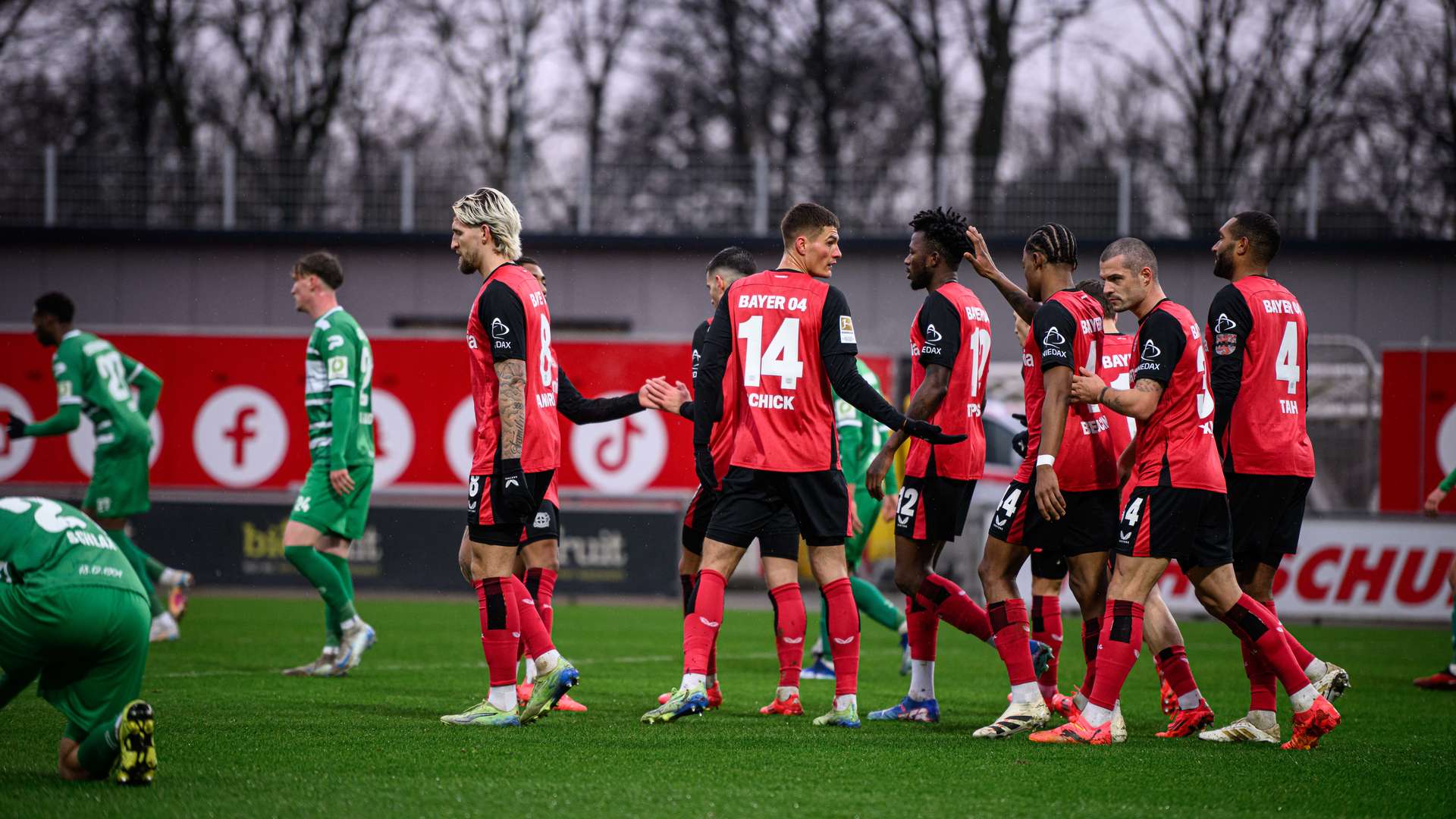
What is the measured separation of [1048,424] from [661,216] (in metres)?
15.9

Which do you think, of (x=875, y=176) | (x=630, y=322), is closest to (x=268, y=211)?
(x=630, y=322)

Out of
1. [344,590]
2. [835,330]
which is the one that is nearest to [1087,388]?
[835,330]

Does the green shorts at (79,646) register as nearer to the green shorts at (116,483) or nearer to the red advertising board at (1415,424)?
the green shorts at (116,483)

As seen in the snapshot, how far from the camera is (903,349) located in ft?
70.2

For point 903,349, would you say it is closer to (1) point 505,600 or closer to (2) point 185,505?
(2) point 185,505

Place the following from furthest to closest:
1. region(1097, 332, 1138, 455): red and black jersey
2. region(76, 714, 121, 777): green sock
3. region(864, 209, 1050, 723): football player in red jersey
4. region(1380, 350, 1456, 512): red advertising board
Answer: region(1380, 350, 1456, 512): red advertising board
region(1097, 332, 1138, 455): red and black jersey
region(864, 209, 1050, 723): football player in red jersey
region(76, 714, 121, 777): green sock

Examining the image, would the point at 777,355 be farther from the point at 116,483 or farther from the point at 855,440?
the point at 116,483

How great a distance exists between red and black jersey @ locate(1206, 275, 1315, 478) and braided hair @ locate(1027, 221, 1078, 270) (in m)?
0.70

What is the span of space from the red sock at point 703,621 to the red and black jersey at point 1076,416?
1.51 meters

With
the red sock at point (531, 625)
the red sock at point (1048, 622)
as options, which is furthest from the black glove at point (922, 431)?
the red sock at point (531, 625)

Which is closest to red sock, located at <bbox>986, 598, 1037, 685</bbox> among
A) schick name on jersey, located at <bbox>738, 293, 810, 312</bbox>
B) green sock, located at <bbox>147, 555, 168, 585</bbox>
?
schick name on jersey, located at <bbox>738, 293, 810, 312</bbox>

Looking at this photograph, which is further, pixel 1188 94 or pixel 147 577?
pixel 1188 94

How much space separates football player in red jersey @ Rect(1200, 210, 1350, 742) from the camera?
22.1 feet

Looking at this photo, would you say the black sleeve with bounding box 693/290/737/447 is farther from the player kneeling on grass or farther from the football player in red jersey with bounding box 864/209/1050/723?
the player kneeling on grass
